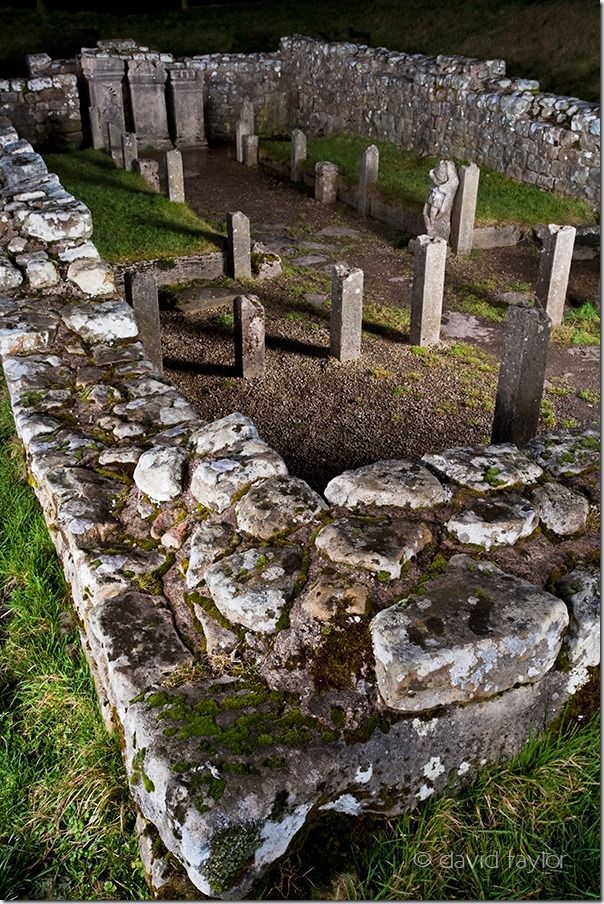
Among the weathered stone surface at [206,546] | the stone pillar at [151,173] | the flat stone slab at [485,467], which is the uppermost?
the flat stone slab at [485,467]

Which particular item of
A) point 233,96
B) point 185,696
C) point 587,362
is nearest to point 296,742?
point 185,696

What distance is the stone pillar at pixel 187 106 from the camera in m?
18.8

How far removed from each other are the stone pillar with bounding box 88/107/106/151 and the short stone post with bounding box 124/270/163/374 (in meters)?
9.68

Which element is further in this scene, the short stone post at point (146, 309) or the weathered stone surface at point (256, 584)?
the short stone post at point (146, 309)

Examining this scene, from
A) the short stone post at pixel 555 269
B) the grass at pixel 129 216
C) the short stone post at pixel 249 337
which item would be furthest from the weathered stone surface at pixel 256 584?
the grass at pixel 129 216

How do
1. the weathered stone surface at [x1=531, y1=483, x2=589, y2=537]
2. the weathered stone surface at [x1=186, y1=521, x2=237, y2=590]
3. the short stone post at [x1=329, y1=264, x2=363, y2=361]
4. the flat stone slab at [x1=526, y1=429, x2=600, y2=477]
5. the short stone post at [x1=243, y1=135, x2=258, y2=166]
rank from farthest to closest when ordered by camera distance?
the short stone post at [x1=243, y1=135, x2=258, y2=166], the short stone post at [x1=329, y1=264, x2=363, y2=361], the flat stone slab at [x1=526, y1=429, x2=600, y2=477], the weathered stone surface at [x1=531, y1=483, x2=589, y2=537], the weathered stone surface at [x1=186, y1=521, x2=237, y2=590]

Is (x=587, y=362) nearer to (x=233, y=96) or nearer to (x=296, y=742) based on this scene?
(x=296, y=742)

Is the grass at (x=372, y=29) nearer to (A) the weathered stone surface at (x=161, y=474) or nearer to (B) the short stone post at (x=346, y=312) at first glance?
(B) the short stone post at (x=346, y=312)

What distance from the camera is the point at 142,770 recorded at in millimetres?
2855

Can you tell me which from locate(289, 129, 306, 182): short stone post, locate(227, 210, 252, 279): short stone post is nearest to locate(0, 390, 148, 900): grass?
locate(227, 210, 252, 279): short stone post

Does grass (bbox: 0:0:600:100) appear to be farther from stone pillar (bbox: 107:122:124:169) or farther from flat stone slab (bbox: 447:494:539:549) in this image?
flat stone slab (bbox: 447:494:539:549)

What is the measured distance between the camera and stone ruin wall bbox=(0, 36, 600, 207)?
Result: 1434cm

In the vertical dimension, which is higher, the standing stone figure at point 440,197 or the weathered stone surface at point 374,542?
the weathered stone surface at point 374,542

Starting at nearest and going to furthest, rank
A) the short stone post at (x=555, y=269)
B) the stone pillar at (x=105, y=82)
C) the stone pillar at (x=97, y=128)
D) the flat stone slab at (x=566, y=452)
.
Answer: the flat stone slab at (x=566, y=452) → the short stone post at (x=555, y=269) → the stone pillar at (x=97, y=128) → the stone pillar at (x=105, y=82)
